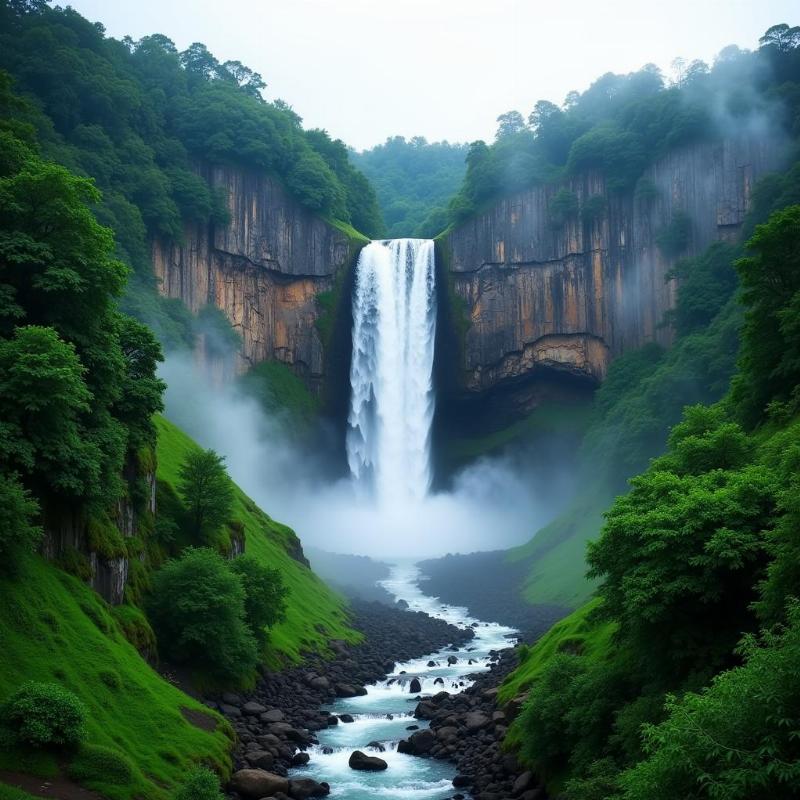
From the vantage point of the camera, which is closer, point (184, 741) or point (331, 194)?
point (184, 741)

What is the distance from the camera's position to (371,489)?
98.4 m

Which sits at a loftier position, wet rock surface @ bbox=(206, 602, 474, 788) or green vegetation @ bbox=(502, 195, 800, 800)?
green vegetation @ bbox=(502, 195, 800, 800)

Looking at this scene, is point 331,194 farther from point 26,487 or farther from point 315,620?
point 26,487

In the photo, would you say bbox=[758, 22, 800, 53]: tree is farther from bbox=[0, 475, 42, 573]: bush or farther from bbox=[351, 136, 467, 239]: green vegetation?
bbox=[0, 475, 42, 573]: bush

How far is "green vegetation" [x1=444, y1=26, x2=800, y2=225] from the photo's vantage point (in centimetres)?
8912

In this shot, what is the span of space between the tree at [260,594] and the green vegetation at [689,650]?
538 inches

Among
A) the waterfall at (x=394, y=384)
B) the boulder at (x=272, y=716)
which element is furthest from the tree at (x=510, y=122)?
the boulder at (x=272, y=716)

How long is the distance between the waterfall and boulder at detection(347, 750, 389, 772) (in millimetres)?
66993

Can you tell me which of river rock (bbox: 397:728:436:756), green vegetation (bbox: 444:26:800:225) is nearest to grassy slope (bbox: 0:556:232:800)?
river rock (bbox: 397:728:436:756)

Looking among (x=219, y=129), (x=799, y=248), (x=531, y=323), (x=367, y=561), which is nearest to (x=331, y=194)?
(x=219, y=129)

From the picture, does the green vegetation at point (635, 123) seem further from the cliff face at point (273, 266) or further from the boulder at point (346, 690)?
the boulder at point (346, 690)

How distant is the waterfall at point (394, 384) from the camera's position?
322 feet

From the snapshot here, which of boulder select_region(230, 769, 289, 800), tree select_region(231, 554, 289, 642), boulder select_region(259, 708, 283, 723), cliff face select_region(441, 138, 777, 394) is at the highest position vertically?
cliff face select_region(441, 138, 777, 394)

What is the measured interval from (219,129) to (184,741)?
88814 millimetres
